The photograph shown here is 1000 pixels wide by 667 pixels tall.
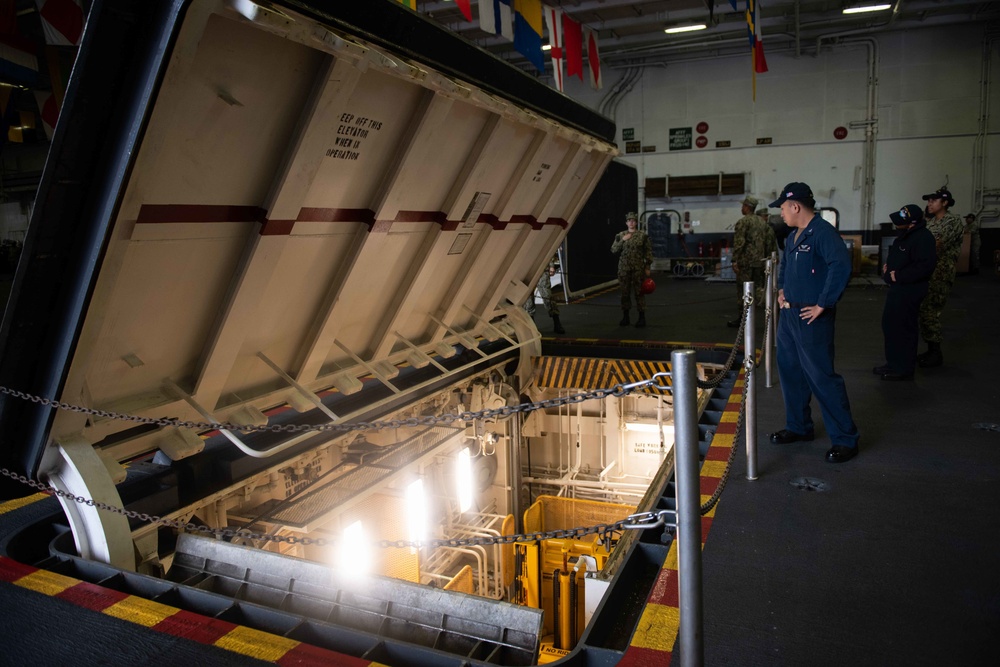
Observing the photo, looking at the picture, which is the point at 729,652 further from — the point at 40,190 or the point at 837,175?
the point at 837,175

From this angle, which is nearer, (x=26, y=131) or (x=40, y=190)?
(x=40, y=190)

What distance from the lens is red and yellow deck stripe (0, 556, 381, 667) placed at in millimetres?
2574

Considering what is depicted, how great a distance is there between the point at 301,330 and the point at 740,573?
293 centimetres

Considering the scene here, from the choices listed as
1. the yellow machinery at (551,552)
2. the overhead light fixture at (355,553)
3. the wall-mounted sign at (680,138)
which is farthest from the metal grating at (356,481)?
the wall-mounted sign at (680,138)

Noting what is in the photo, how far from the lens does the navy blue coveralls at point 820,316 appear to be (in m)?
3.95

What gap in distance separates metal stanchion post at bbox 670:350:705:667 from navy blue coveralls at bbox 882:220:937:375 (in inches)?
178

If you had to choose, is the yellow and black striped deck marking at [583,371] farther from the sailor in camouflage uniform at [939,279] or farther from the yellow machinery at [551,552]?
the sailor in camouflage uniform at [939,279]

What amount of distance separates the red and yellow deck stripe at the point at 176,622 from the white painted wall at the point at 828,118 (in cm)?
1879

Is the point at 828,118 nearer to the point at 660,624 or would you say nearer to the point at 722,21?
the point at 722,21

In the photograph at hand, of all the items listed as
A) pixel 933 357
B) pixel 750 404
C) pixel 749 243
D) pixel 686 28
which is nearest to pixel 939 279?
pixel 933 357

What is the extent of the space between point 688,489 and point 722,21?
17955 millimetres

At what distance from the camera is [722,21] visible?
56.3 ft

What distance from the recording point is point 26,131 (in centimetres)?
1812

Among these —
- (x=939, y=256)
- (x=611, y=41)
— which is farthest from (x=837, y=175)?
(x=939, y=256)
